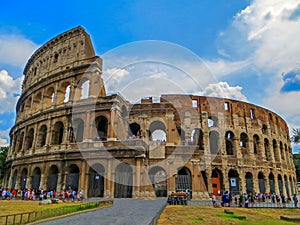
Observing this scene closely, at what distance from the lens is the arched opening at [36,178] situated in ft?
76.3

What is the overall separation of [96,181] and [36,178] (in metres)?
6.94

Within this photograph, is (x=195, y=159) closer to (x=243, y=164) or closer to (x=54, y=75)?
(x=243, y=164)

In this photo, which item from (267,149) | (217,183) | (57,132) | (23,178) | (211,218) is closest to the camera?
(211,218)

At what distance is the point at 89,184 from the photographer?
20.9 metres

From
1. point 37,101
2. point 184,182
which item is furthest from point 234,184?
point 37,101

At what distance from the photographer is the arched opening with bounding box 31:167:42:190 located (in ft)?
76.3

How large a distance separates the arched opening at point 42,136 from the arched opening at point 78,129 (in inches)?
170

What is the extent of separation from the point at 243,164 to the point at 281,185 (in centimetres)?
719

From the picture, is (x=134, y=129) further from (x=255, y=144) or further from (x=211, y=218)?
(x=211, y=218)

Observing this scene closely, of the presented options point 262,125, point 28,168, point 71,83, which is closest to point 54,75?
point 71,83

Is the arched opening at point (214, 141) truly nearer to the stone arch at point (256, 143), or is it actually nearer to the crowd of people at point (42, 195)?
the stone arch at point (256, 143)

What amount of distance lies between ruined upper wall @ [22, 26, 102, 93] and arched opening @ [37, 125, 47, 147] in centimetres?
626

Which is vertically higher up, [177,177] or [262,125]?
[262,125]

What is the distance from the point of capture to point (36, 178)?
23.6 metres
